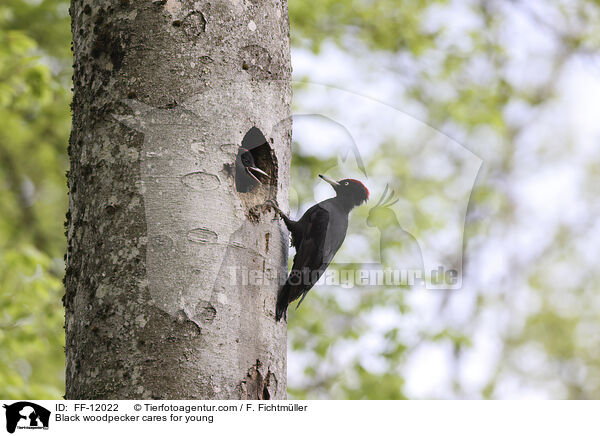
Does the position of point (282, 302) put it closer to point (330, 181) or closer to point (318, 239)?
point (318, 239)

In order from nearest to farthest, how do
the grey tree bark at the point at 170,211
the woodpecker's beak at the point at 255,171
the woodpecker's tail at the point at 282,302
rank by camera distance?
the grey tree bark at the point at 170,211
the woodpecker's tail at the point at 282,302
the woodpecker's beak at the point at 255,171

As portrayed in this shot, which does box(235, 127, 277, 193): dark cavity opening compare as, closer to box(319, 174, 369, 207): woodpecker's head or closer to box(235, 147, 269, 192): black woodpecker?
box(235, 147, 269, 192): black woodpecker

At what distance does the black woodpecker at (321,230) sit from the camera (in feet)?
6.55

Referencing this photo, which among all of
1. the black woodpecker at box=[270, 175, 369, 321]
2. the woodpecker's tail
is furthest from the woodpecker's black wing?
the woodpecker's tail

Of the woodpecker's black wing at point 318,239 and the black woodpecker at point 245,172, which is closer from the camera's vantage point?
the black woodpecker at point 245,172

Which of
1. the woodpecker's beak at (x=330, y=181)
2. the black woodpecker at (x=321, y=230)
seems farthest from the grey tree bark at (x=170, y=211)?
the woodpecker's beak at (x=330, y=181)

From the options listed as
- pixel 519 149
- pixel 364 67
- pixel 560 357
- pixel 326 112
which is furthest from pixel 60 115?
pixel 560 357

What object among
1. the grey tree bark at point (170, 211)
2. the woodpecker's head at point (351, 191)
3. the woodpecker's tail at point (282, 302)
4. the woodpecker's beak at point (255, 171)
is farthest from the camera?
the woodpecker's head at point (351, 191)

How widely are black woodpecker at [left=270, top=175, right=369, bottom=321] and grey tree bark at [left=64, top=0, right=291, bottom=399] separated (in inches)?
5.5

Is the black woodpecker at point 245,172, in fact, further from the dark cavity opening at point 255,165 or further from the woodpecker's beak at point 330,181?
the woodpecker's beak at point 330,181

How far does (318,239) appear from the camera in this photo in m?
2.05

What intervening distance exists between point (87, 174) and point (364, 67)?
18.2 feet

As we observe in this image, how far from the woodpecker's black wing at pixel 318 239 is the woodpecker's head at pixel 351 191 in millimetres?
46

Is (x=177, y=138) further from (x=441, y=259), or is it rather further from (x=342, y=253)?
(x=441, y=259)
